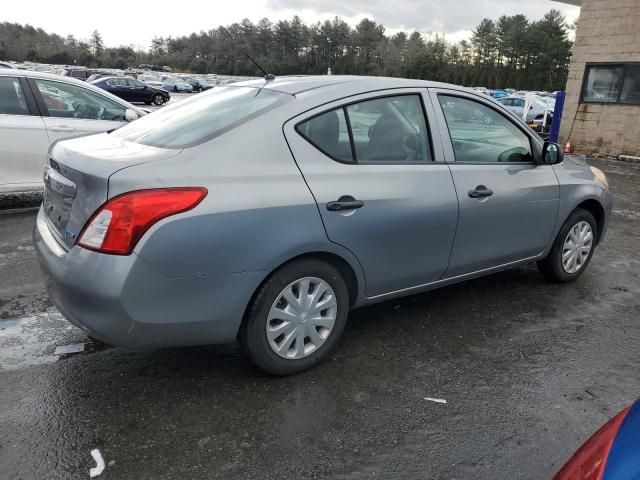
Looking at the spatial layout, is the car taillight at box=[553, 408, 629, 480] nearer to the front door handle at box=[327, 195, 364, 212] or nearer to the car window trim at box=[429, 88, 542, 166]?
the front door handle at box=[327, 195, 364, 212]

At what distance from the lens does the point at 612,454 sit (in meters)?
1.31

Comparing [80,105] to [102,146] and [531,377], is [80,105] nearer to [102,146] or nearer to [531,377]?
[102,146]

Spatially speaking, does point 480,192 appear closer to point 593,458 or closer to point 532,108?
point 593,458

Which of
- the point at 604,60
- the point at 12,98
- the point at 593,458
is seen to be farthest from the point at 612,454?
the point at 604,60

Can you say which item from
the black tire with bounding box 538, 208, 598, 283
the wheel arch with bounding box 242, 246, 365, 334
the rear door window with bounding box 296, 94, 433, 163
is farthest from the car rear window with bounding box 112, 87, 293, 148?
the black tire with bounding box 538, 208, 598, 283

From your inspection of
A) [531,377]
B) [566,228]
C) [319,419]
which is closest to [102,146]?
[319,419]

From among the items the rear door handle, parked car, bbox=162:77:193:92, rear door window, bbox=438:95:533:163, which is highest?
rear door window, bbox=438:95:533:163

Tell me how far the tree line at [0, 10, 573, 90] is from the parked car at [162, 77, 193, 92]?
615 inches

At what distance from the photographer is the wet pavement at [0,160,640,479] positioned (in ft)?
7.77

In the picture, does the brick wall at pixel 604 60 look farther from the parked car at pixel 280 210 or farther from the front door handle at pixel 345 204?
the front door handle at pixel 345 204

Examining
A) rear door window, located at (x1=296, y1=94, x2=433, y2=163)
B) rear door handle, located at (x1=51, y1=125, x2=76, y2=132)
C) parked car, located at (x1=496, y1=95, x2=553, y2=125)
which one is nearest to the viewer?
rear door window, located at (x1=296, y1=94, x2=433, y2=163)

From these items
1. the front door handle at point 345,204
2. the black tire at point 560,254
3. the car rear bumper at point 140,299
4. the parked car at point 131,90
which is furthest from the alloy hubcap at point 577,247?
the parked car at point 131,90

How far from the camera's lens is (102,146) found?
2.93 meters

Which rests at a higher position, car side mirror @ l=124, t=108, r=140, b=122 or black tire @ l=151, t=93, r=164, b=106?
car side mirror @ l=124, t=108, r=140, b=122
